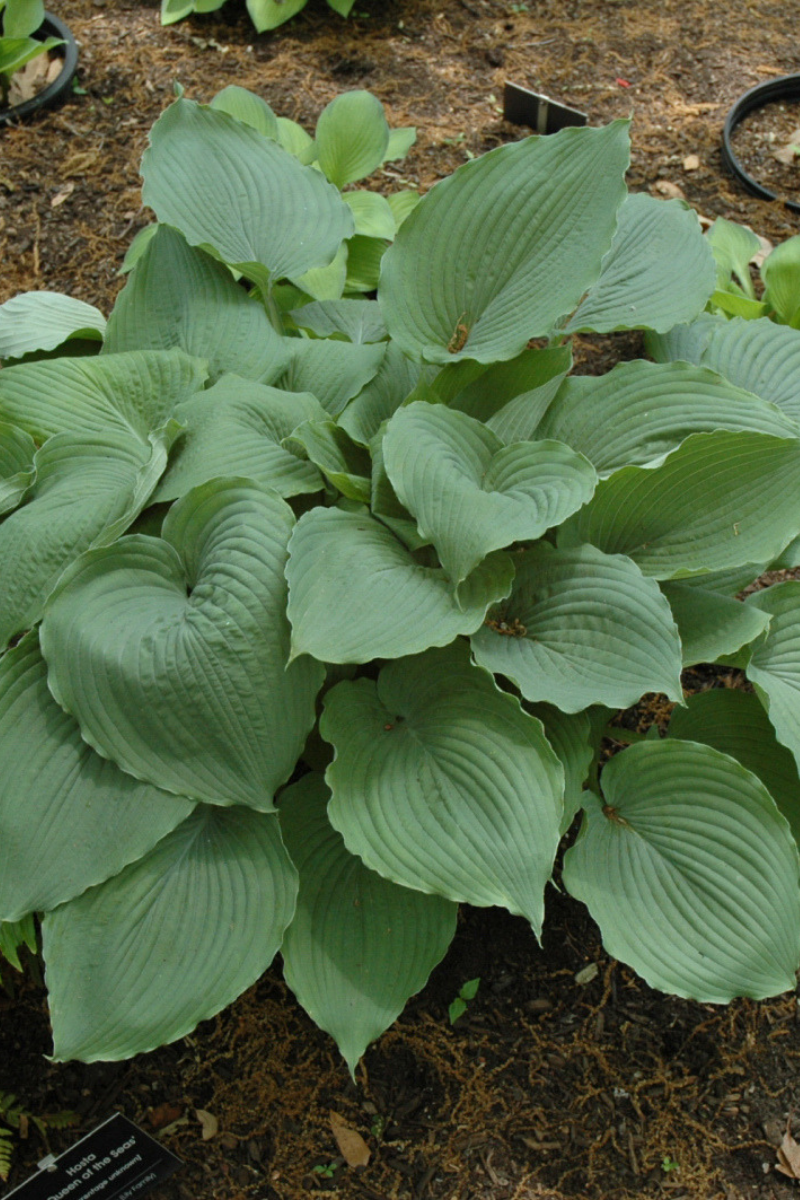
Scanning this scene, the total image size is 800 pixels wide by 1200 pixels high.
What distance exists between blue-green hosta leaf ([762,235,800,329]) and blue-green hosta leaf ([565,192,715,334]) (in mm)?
493

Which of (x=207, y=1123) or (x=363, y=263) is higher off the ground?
(x=363, y=263)

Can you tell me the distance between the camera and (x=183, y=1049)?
1.66 m

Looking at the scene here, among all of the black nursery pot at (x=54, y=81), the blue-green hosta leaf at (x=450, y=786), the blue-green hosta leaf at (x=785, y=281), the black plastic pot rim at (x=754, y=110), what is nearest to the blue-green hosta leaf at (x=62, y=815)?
the blue-green hosta leaf at (x=450, y=786)

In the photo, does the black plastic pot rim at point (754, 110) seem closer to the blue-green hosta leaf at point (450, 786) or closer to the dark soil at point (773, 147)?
the dark soil at point (773, 147)

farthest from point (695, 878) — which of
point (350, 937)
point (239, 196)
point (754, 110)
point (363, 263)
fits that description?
point (754, 110)

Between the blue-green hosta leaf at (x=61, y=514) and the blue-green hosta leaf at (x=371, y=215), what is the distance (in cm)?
107

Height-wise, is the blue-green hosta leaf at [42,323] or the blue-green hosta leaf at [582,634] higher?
the blue-green hosta leaf at [42,323]

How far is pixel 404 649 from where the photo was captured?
131 cm

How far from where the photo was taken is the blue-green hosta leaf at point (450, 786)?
133cm

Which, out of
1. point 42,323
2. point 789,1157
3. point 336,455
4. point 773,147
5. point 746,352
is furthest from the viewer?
point 773,147

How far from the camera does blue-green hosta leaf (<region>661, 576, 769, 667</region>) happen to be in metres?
1.50

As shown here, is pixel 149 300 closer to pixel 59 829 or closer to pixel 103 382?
pixel 103 382

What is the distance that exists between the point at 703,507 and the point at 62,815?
1026mm

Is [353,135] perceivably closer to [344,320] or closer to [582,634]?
[344,320]
